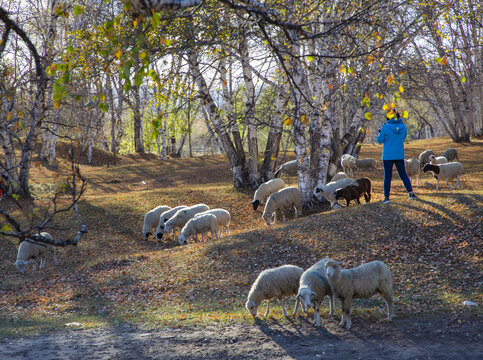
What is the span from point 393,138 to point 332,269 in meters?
6.82

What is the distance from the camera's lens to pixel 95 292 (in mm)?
11656

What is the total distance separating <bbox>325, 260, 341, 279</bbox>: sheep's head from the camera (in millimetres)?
7816

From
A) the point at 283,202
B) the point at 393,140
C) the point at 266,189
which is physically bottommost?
the point at 283,202

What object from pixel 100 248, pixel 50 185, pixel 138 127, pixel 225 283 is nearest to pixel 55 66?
pixel 225 283

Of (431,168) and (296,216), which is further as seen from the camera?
(296,216)

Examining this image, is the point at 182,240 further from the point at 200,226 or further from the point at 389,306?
the point at 389,306

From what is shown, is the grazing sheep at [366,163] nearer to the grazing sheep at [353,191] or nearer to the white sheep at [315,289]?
the grazing sheep at [353,191]

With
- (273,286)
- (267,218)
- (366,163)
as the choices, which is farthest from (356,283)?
(366,163)

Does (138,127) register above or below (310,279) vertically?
above

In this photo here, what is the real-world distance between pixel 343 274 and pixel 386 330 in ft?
3.82

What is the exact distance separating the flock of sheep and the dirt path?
0.48 m

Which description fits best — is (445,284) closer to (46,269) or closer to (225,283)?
(225,283)

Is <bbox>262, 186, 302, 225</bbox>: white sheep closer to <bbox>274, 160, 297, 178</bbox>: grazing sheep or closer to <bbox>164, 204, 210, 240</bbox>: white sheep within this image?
<bbox>164, 204, 210, 240</bbox>: white sheep

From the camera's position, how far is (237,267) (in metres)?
12.0
